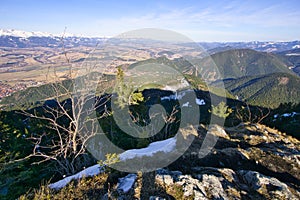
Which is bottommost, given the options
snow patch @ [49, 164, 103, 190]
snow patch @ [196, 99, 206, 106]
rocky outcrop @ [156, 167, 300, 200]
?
snow patch @ [196, 99, 206, 106]

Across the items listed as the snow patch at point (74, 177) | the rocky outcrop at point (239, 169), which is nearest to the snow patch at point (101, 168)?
the snow patch at point (74, 177)

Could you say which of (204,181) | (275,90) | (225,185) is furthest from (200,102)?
(275,90)

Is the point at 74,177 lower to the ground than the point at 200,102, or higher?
higher

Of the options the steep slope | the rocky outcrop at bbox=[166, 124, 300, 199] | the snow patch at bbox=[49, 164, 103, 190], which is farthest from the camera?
the steep slope

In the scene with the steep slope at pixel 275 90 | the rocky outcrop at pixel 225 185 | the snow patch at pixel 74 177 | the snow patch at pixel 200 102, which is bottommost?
the steep slope at pixel 275 90

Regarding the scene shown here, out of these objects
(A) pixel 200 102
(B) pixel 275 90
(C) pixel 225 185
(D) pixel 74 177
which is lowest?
(B) pixel 275 90

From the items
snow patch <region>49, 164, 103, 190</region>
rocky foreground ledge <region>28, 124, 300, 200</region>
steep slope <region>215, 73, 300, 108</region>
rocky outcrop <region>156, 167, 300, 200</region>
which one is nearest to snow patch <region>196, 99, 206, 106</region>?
steep slope <region>215, 73, 300, 108</region>

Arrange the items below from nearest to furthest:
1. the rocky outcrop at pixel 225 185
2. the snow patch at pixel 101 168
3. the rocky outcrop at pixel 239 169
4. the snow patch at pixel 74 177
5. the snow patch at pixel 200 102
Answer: the rocky outcrop at pixel 225 185, the rocky outcrop at pixel 239 169, the snow patch at pixel 74 177, the snow patch at pixel 101 168, the snow patch at pixel 200 102

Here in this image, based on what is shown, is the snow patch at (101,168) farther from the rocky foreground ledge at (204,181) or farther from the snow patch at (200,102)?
the snow patch at (200,102)

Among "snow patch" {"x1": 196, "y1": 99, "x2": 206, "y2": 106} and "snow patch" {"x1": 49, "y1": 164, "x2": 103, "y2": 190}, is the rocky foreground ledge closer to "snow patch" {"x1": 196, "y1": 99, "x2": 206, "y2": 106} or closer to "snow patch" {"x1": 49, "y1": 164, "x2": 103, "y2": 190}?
"snow patch" {"x1": 49, "y1": 164, "x2": 103, "y2": 190}

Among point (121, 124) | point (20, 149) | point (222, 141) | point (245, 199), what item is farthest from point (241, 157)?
point (20, 149)

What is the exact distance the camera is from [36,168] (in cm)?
1493

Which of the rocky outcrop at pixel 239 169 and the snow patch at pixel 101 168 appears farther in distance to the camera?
the snow patch at pixel 101 168

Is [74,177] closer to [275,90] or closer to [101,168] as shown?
[101,168]
